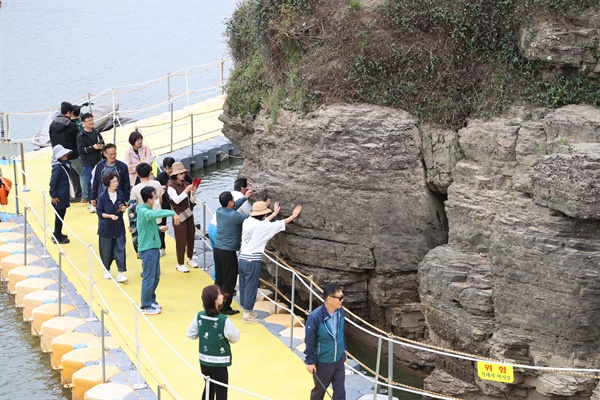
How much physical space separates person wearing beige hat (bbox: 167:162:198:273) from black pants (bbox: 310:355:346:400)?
474cm

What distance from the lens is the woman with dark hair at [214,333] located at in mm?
10047

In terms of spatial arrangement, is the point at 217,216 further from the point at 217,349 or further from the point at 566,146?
the point at 566,146

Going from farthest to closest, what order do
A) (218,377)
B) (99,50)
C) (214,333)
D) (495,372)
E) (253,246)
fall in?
1. (99,50)
2. (253,246)
3. (495,372)
4. (218,377)
5. (214,333)

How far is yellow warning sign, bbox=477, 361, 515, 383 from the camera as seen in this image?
10.7 meters

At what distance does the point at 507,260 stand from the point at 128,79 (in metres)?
25.9

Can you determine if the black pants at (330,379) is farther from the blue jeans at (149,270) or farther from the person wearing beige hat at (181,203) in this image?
the person wearing beige hat at (181,203)

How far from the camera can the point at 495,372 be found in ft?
35.7

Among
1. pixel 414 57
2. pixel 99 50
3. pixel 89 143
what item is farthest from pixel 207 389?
pixel 99 50

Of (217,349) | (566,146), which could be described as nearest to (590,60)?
(566,146)

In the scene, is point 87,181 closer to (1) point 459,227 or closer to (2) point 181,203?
(2) point 181,203

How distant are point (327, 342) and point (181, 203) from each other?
Answer: 5.04m

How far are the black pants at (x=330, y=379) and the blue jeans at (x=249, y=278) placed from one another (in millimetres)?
2769

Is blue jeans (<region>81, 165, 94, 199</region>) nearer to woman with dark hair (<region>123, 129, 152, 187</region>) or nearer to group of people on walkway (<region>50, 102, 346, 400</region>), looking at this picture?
group of people on walkway (<region>50, 102, 346, 400</region>)

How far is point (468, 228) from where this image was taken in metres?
13.1
